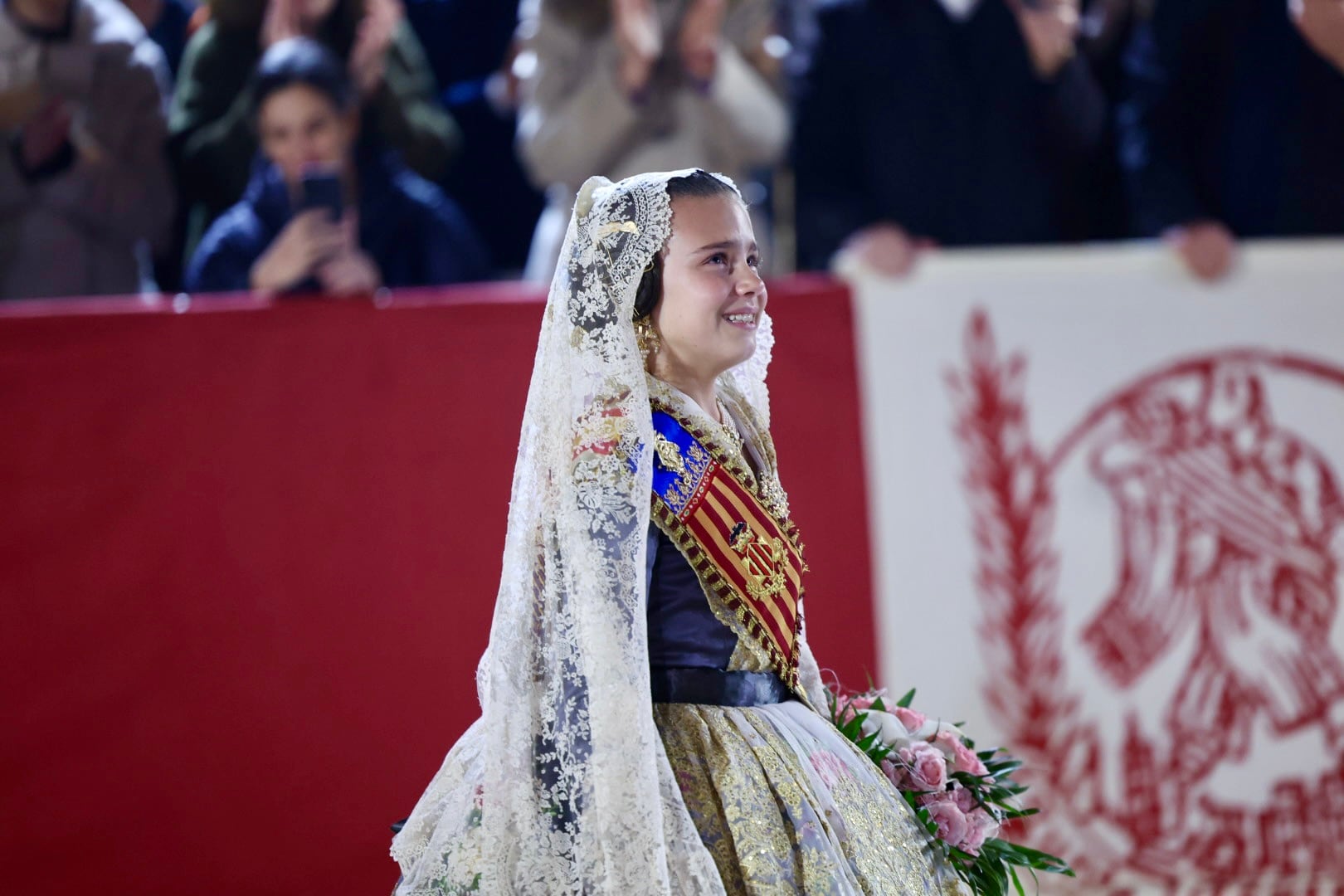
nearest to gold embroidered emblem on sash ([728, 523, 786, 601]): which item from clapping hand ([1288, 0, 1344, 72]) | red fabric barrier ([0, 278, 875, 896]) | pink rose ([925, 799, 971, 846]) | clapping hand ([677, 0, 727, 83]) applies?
pink rose ([925, 799, 971, 846])

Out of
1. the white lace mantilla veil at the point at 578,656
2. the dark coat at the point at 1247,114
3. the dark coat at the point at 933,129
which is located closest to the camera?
the white lace mantilla veil at the point at 578,656

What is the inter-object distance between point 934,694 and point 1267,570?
0.94 m

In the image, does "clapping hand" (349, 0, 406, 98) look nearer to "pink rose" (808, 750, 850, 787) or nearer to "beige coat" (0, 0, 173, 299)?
"beige coat" (0, 0, 173, 299)

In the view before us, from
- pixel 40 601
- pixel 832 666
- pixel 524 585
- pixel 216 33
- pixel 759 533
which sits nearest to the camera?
pixel 524 585

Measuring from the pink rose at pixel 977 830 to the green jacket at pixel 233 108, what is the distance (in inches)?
104

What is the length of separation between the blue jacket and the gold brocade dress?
2.18 metres

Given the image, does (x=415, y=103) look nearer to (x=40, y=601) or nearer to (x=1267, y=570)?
(x=40, y=601)

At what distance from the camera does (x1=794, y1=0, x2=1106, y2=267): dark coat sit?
4.39 m

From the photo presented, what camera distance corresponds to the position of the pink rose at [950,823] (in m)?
2.25

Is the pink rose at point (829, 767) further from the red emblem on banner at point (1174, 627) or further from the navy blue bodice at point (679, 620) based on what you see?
the red emblem on banner at point (1174, 627)

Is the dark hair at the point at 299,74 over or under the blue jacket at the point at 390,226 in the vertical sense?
over

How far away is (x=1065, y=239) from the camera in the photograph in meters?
4.44

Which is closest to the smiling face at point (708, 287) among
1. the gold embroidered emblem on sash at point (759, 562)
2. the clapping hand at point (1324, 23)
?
the gold embroidered emblem on sash at point (759, 562)

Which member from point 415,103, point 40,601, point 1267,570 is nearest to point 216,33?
point 415,103
